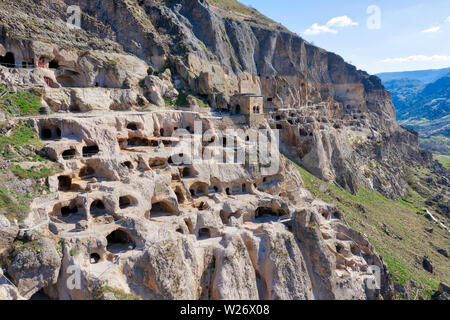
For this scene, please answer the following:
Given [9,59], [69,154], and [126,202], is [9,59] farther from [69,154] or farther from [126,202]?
[126,202]

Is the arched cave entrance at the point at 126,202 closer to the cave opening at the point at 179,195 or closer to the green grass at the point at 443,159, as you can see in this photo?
the cave opening at the point at 179,195

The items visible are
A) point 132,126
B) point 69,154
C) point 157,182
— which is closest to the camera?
point 157,182

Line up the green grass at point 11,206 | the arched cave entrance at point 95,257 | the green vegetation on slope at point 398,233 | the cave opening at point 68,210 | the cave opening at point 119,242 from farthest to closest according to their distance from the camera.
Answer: the green vegetation on slope at point 398,233, the cave opening at point 68,210, the cave opening at point 119,242, the arched cave entrance at point 95,257, the green grass at point 11,206

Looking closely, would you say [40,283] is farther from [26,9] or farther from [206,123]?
[26,9]

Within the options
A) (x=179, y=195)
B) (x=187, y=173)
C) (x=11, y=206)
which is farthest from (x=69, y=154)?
(x=187, y=173)

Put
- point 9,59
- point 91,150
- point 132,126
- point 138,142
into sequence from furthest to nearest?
1. point 9,59
2. point 132,126
3. point 138,142
4. point 91,150

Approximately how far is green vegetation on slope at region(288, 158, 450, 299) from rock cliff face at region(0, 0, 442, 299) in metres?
4.70

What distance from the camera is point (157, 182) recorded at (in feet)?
91.0

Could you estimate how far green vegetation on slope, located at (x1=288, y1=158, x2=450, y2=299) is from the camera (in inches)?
1336

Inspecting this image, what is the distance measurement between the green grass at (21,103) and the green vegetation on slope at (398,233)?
3660cm

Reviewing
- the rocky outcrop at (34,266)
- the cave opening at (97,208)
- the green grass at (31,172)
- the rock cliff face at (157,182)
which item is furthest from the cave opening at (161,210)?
the rocky outcrop at (34,266)

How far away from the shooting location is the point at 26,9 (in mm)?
43656

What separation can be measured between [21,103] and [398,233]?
5316 centimetres

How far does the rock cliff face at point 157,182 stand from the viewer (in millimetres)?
20562
